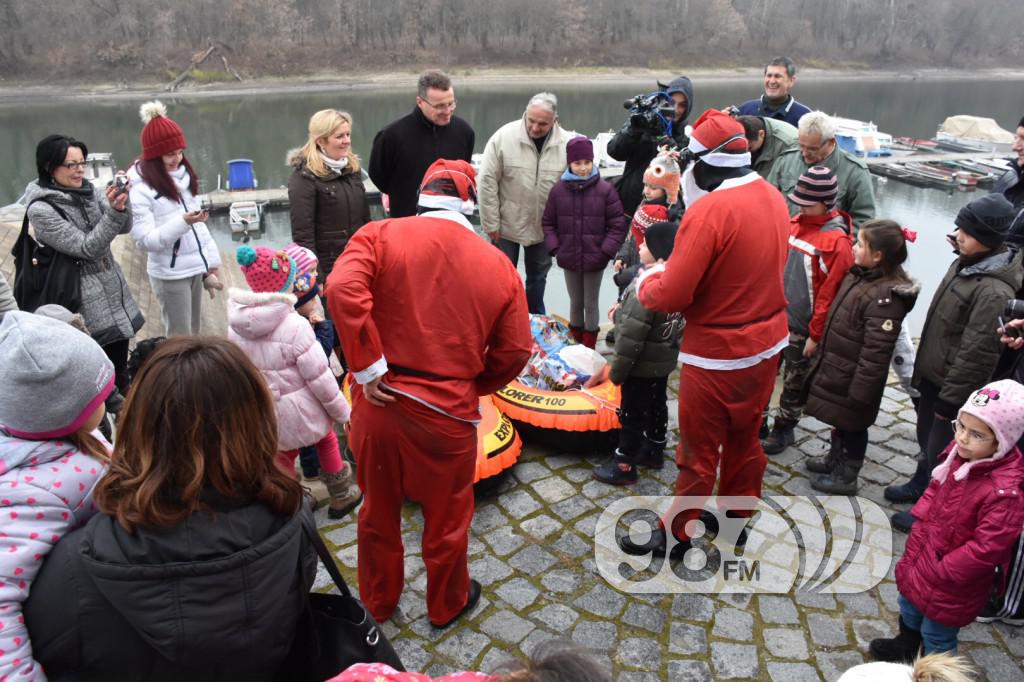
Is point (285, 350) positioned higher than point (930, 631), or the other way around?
point (285, 350)

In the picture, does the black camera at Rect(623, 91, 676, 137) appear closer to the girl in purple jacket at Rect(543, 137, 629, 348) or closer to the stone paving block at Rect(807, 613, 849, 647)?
the girl in purple jacket at Rect(543, 137, 629, 348)

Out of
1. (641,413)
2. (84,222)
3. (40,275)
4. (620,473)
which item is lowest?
(620,473)

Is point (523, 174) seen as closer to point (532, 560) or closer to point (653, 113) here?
point (653, 113)

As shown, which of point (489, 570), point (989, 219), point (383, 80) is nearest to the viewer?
point (989, 219)

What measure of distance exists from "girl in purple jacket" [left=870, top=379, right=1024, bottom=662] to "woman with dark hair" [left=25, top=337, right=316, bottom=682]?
228cm

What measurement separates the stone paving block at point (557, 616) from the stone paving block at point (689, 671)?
431 millimetres

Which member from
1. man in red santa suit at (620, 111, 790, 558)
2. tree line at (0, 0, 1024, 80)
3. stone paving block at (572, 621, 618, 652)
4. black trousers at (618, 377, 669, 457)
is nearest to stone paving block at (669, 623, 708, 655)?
stone paving block at (572, 621, 618, 652)

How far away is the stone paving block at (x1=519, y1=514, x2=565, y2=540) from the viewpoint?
3.57 meters

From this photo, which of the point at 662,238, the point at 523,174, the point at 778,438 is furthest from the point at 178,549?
the point at 523,174

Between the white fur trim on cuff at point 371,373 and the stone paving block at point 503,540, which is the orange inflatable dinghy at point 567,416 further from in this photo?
the white fur trim on cuff at point 371,373

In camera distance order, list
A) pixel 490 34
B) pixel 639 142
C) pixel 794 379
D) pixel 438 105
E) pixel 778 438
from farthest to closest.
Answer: pixel 490 34
pixel 639 142
pixel 438 105
pixel 778 438
pixel 794 379

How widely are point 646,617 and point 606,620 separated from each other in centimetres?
17

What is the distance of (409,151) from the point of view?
4.96 metres

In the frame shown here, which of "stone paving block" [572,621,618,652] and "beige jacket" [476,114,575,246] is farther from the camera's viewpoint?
"beige jacket" [476,114,575,246]
